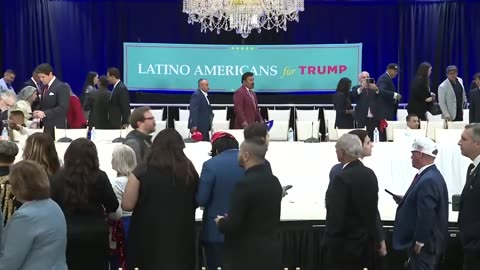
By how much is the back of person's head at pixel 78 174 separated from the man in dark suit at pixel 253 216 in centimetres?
76

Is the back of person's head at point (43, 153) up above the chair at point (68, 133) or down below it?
above

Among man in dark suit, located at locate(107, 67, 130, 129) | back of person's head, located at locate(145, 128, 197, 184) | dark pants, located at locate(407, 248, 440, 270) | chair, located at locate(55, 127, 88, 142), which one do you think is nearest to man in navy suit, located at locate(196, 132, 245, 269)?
back of person's head, located at locate(145, 128, 197, 184)

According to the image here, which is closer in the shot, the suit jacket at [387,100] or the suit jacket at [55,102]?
the suit jacket at [55,102]

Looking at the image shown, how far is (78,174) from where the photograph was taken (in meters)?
4.57

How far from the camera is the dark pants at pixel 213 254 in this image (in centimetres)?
499

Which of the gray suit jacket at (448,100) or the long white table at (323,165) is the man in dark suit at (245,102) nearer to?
the gray suit jacket at (448,100)

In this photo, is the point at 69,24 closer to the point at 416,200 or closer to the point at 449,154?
the point at 449,154

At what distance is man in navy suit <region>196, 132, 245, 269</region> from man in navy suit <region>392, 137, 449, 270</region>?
108 cm

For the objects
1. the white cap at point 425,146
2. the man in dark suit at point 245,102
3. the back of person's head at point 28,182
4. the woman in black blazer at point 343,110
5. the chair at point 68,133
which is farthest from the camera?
the woman in black blazer at point 343,110

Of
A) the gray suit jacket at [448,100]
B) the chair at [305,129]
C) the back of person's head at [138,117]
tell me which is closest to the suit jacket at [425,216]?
the back of person's head at [138,117]

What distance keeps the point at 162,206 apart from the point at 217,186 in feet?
1.10

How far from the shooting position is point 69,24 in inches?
626

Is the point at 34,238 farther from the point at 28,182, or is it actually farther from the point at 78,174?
the point at 78,174

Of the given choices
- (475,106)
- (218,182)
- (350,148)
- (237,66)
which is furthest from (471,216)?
(237,66)
